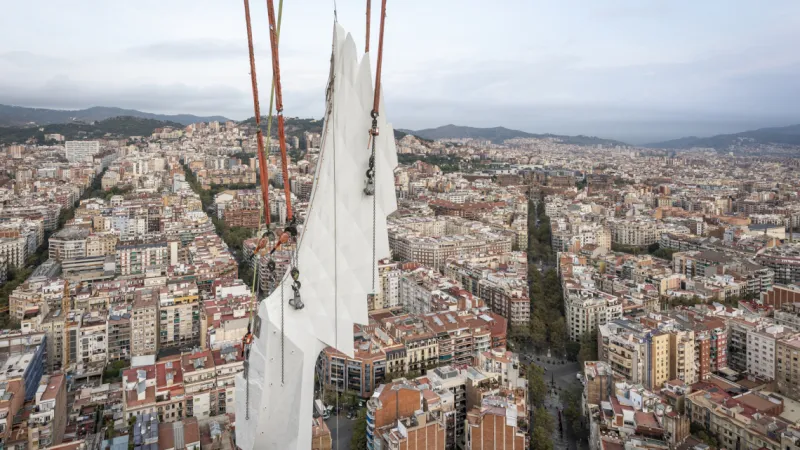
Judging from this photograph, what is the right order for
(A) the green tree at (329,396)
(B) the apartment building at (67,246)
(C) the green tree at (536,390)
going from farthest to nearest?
(B) the apartment building at (67,246) < (A) the green tree at (329,396) < (C) the green tree at (536,390)

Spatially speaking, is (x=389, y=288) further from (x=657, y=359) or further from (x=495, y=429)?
(x=495, y=429)

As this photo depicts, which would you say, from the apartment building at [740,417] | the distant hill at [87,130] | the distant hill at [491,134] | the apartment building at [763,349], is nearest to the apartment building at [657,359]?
the apartment building at [740,417]

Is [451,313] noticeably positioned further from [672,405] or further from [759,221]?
[759,221]

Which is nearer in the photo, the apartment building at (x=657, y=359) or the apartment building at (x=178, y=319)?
the apartment building at (x=657, y=359)

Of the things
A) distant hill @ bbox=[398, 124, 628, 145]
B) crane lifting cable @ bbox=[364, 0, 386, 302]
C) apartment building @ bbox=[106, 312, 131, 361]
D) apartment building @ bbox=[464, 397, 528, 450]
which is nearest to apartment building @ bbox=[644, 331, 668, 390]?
apartment building @ bbox=[464, 397, 528, 450]

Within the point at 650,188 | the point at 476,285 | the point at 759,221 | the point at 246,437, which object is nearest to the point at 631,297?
the point at 476,285

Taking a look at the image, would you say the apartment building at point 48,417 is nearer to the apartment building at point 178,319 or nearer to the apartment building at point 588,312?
the apartment building at point 178,319

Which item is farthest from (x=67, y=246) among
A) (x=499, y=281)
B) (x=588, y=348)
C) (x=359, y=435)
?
(x=588, y=348)
